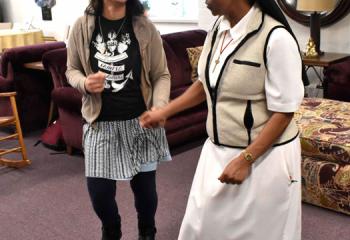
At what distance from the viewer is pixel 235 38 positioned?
4.16ft

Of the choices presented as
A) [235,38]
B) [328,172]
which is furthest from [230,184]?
[328,172]

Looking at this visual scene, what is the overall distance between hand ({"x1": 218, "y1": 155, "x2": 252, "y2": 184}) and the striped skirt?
67cm

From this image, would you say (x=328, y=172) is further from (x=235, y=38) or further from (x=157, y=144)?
(x=235, y=38)

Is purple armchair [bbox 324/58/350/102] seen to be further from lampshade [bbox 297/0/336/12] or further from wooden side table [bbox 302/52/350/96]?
lampshade [bbox 297/0/336/12]

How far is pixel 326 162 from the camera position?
260cm

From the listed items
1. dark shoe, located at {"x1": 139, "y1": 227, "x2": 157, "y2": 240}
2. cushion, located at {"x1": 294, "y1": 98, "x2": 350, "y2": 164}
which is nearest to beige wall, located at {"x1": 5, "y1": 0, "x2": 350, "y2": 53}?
cushion, located at {"x1": 294, "y1": 98, "x2": 350, "y2": 164}

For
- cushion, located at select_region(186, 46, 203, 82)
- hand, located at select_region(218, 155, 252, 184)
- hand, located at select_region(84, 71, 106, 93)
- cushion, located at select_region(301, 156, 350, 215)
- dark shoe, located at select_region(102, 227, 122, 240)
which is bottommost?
cushion, located at select_region(301, 156, 350, 215)

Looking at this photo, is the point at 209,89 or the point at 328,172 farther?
the point at 328,172

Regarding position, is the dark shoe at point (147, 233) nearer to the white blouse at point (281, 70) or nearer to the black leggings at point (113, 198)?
the black leggings at point (113, 198)

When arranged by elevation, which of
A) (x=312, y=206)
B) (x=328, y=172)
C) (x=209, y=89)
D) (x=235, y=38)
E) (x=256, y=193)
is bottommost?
(x=312, y=206)

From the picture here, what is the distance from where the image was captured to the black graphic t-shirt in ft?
5.80

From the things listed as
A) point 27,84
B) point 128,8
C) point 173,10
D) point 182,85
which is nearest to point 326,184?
point 128,8

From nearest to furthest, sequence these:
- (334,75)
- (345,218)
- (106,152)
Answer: (106,152) → (345,218) → (334,75)

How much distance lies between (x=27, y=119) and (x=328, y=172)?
9.40 feet
